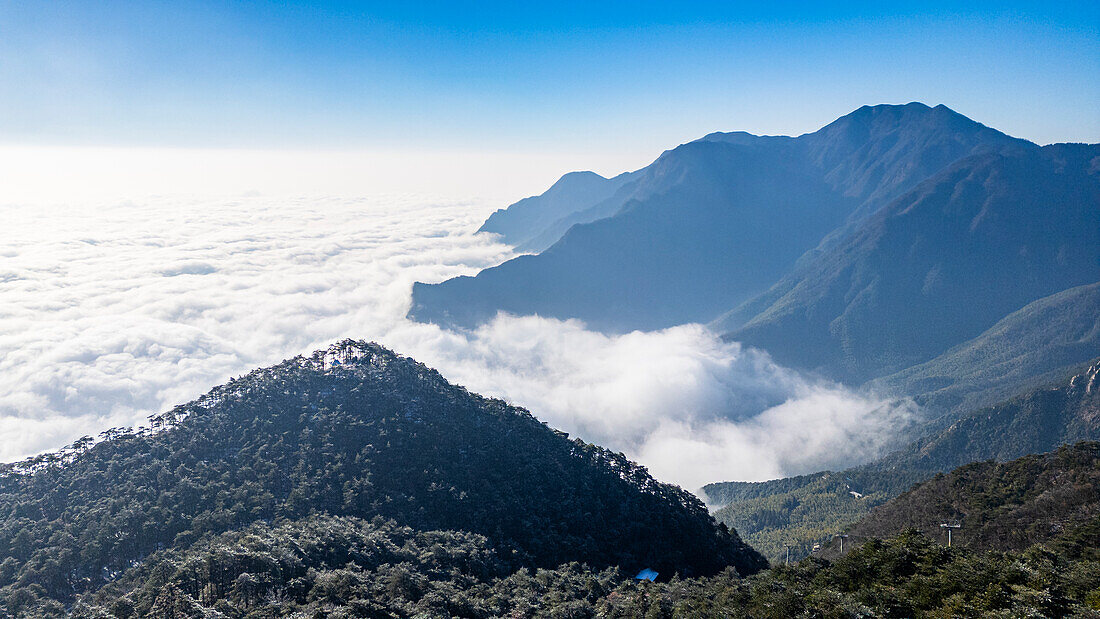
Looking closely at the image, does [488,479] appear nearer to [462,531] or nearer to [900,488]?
[462,531]

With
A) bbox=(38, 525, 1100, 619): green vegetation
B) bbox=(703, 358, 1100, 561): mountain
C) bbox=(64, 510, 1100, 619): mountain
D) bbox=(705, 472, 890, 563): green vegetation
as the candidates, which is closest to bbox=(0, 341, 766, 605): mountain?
bbox=(64, 510, 1100, 619): mountain

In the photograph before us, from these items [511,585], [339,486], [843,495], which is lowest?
[843,495]

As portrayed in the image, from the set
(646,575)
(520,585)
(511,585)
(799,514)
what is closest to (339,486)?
(511,585)

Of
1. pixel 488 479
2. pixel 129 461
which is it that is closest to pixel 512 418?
pixel 488 479

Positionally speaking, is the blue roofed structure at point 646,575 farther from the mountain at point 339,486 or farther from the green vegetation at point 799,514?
the green vegetation at point 799,514

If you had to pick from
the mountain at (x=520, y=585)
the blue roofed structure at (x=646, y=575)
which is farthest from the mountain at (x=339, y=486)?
the mountain at (x=520, y=585)

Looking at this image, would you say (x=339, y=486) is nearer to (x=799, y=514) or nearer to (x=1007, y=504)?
(x=1007, y=504)
